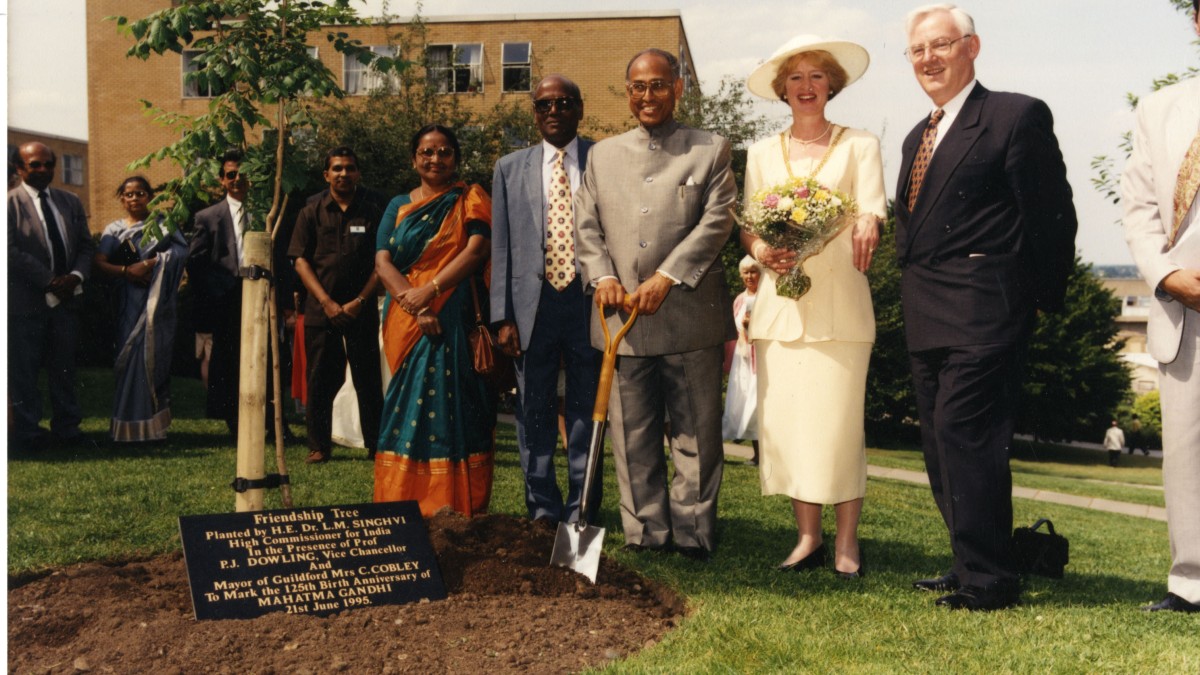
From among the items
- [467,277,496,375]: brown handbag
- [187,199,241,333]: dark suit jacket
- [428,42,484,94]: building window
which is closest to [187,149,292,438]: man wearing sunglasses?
[187,199,241,333]: dark suit jacket

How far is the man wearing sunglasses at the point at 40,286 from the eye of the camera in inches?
294

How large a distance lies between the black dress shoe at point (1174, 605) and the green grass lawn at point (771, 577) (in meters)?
0.09

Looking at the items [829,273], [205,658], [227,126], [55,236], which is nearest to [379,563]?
[205,658]

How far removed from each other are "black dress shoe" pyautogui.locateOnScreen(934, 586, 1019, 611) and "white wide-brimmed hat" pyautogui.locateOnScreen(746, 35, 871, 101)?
2.26m

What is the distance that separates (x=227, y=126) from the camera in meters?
4.48

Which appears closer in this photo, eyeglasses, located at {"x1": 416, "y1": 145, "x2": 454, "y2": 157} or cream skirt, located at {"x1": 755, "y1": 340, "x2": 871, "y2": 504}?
cream skirt, located at {"x1": 755, "y1": 340, "x2": 871, "y2": 504}

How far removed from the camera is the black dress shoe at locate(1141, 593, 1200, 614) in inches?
167

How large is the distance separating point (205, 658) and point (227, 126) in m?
2.16

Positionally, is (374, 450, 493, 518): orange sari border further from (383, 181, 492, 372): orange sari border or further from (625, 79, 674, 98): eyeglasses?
(625, 79, 674, 98): eyeglasses

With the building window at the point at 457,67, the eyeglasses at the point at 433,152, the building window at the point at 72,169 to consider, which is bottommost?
the eyeglasses at the point at 433,152

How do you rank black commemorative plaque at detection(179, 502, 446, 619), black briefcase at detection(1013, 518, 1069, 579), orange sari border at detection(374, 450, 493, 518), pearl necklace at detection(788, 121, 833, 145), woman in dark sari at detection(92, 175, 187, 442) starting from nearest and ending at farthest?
black commemorative plaque at detection(179, 502, 446, 619)
pearl necklace at detection(788, 121, 833, 145)
black briefcase at detection(1013, 518, 1069, 579)
orange sari border at detection(374, 450, 493, 518)
woman in dark sari at detection(92, 175, 187, 442)

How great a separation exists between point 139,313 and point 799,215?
5.76 meters

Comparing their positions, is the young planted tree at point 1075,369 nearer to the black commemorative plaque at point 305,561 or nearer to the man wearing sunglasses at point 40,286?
the man wearing sunglasses at point 40,286

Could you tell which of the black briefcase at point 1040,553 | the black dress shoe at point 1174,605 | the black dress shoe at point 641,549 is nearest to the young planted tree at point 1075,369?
the black briefcase at point 1040,553
